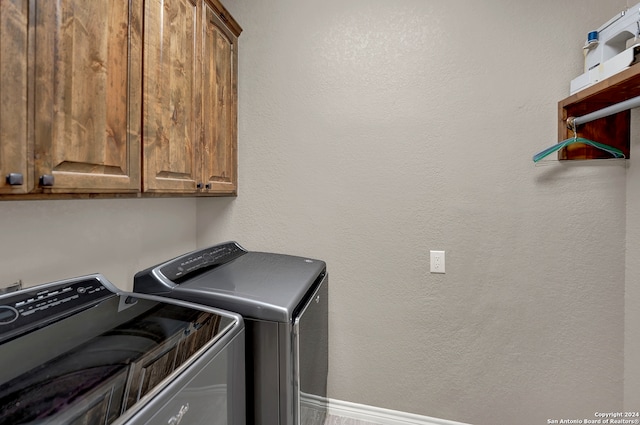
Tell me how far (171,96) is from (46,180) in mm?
622

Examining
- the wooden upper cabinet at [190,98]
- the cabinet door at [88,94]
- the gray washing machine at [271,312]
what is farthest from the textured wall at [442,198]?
the cabinet door at [88,94]

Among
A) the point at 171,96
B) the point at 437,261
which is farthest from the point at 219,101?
the point at 437,261

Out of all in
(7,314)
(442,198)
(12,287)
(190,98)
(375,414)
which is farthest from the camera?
(375,414)

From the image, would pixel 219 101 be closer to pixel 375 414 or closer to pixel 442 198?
pixel 442 198

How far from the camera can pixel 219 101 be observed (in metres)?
1.66

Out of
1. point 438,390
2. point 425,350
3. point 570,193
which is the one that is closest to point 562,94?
point 570,193

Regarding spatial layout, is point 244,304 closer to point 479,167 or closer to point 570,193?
point 479,167

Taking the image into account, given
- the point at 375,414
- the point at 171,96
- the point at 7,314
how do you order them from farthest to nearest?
the point at 375,414, the point at 171,96, the point at 7,314

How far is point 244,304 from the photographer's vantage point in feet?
3.49

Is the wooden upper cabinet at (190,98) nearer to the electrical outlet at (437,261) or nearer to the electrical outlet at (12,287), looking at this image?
the electrical outlet at (12,287)

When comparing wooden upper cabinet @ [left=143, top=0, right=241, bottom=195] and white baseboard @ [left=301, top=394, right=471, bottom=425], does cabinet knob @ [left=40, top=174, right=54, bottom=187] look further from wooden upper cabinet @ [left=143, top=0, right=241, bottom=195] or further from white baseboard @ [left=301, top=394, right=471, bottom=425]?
white baseboard @ [left=301, top=394, right=471, bottom=425]

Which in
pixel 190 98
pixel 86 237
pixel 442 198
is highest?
pixel 190 98

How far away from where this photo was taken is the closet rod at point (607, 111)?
1.14 metres

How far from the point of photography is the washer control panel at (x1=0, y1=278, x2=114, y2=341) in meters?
0.84
